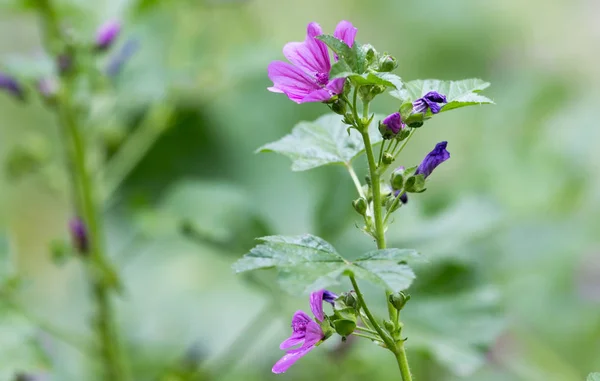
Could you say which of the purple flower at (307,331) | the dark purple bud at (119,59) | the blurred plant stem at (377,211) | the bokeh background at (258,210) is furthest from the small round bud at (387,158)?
the dark purple bud at (119,59)

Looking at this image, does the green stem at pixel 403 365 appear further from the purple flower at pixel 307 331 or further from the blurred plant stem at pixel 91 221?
the blurred plant stem at pixel 91 221

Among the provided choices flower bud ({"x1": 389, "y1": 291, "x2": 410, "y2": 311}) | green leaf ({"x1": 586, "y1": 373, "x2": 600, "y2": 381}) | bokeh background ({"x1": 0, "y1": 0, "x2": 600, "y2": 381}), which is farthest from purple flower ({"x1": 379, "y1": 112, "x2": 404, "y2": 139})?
bokeh background ({"x1": 0, "y1": 0, "x2": 600, "y2": 381})

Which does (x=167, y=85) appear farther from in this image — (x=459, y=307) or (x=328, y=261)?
(x=328, y=261)

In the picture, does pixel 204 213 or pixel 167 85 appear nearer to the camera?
pixel 204 213

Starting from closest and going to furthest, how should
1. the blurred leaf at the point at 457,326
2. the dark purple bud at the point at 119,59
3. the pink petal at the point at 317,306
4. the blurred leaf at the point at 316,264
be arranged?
the blurred leaf at the point at 316,264, the pink petal at the point at 317,306, the blurred leaf at the point at 457,326, the dark purple bud at the point at 119,59

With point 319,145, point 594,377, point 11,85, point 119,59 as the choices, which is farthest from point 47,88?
point 594,377

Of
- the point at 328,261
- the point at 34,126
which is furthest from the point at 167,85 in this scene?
the point at 34,126
